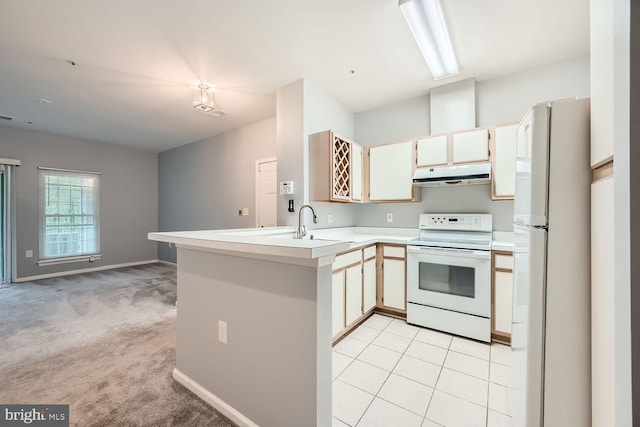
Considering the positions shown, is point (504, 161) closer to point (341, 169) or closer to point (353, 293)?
point (341, 169)

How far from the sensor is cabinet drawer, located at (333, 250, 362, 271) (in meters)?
2.35

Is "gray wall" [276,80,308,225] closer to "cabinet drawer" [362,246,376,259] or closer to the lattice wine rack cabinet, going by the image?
the lattice wine rack cabinet

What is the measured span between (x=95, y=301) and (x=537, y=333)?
15.5ft

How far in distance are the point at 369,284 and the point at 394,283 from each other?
0.29 m

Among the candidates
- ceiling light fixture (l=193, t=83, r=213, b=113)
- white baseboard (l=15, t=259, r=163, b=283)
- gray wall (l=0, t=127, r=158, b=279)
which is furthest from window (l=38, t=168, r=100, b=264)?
ceiling light fixture (l=193, t=83, r=213, b=113)

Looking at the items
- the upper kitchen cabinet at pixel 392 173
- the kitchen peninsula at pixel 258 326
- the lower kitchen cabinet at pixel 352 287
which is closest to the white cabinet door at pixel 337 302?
the lower kitchen cabinet at pixel 352 287

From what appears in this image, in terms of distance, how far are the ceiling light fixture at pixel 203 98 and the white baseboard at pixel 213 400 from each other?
2.58 m

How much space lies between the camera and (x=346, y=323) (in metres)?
2.49

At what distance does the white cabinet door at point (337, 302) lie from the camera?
2.33 m

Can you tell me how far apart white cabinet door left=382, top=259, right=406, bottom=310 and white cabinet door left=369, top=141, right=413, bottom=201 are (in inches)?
33.1

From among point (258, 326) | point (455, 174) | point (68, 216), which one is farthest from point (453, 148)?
point (68, 216)

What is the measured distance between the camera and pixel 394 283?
289cm

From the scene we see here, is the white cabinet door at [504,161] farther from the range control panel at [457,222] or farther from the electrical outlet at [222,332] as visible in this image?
the electrical outlet at [222,332]
